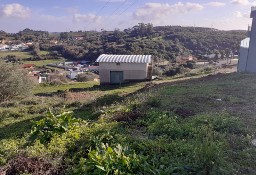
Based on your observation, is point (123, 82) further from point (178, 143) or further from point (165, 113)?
point (178, 143)

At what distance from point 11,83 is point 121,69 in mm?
11871

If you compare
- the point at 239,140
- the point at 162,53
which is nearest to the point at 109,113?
the point at 239,140

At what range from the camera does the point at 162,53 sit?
50.3 metres

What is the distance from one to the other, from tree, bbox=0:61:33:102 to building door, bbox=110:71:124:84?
32.7 feet

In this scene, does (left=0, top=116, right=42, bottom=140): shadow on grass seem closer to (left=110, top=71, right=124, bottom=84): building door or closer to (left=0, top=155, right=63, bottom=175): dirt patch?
(left=0, top=155, right=63, bottom=175): dirt patch

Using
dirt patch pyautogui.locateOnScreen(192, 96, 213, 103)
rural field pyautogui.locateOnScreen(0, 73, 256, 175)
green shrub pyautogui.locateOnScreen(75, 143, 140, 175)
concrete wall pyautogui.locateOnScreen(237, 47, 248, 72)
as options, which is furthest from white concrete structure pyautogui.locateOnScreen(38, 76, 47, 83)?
green shrub pyautogui.locateOnScreen(75, 143, 140, 175)

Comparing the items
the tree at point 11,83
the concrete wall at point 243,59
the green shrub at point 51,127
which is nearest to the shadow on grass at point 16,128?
the green shrub at point 51,127

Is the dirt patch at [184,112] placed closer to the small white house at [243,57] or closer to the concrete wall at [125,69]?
the small white house at [243,57]

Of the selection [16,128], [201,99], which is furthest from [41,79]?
[201,99]

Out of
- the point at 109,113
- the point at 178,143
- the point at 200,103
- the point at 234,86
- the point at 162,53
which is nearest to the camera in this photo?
the point at 178,143

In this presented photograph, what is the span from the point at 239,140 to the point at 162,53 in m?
45.2

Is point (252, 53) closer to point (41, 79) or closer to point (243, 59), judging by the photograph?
point (243, 59)

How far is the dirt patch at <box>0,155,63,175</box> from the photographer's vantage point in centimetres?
475

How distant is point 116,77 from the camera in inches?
1076
